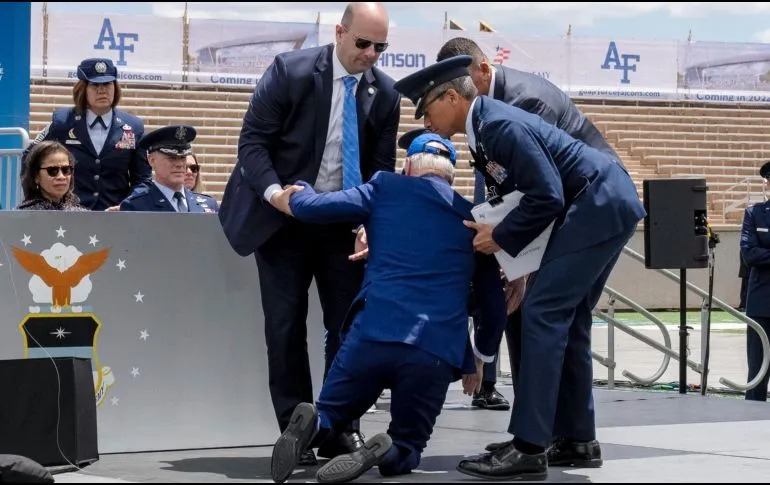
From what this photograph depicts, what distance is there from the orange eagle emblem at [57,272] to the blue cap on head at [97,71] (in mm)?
1930

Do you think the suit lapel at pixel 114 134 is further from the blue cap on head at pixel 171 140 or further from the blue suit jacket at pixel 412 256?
the blue suit jacket at pixel 412 256

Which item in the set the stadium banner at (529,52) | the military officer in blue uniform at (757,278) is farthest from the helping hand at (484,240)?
the stadium banner at (529,52)

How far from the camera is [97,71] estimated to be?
7355mm

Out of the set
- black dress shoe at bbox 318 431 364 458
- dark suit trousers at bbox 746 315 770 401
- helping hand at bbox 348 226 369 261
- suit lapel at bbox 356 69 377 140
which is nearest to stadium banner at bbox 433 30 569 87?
dark suit trousers at bbox 746 315 770 401

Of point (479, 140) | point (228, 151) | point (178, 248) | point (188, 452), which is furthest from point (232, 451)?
point (228, 151)

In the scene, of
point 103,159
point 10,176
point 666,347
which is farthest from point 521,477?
point 666,347

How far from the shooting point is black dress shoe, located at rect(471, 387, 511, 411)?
25.9 ft

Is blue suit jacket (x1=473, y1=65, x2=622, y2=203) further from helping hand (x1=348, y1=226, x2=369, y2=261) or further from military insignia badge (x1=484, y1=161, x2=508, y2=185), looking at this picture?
helping hand (x1=348, y1=226, x2=369, y2=261)

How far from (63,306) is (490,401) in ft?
10.0

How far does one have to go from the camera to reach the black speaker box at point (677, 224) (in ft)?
29.7

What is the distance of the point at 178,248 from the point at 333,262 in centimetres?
73

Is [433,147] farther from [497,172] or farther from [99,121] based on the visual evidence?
[99,121]

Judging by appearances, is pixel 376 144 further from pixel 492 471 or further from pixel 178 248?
pixel 492 471

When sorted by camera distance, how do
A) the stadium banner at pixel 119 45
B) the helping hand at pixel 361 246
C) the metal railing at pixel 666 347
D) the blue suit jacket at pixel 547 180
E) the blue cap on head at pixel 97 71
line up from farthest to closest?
the stadium banner at pixel 119 45 < the metal railing at pixel 666 347 < the blue cap on head at pixel 97 71 < the helping hand at pixel 361 246 < the blue suit jacket at pixel 547 180
